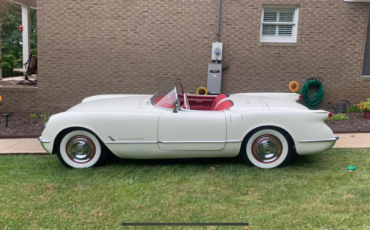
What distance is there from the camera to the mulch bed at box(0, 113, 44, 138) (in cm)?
632

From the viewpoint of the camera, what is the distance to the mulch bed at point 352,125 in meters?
6.50

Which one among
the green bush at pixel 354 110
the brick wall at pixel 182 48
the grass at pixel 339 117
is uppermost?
the brick wall at pixel 182 48

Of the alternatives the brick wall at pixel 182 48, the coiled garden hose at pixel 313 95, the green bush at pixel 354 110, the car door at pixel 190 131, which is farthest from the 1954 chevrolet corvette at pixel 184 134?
the green bush at pixel 354 110

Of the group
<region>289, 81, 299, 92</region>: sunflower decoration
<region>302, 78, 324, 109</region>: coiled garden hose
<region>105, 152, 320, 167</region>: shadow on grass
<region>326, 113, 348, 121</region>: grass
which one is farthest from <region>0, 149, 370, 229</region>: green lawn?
<region>302, 78, 324, 109</region>: coiled garden hose

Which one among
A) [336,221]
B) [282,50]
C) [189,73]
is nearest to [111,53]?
[189,73]

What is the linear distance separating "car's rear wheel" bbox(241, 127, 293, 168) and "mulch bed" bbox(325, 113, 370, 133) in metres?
2.78

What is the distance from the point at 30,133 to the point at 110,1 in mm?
3767

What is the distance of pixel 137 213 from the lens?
308 cm

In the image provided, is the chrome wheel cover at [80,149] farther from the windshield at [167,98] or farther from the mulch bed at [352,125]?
the mulch bed at [352,125]

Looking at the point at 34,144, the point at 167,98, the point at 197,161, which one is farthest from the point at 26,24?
the point at 197,161

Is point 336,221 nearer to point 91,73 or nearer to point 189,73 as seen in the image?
point 189,73

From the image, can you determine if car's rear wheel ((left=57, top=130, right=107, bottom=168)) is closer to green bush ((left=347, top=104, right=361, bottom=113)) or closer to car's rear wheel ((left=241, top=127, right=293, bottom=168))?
car's rear wheel ((left=241, top=127, right=293, bottom=168))

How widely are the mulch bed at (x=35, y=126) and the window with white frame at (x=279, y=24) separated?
8.00 ft

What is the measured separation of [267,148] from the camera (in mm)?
4211
